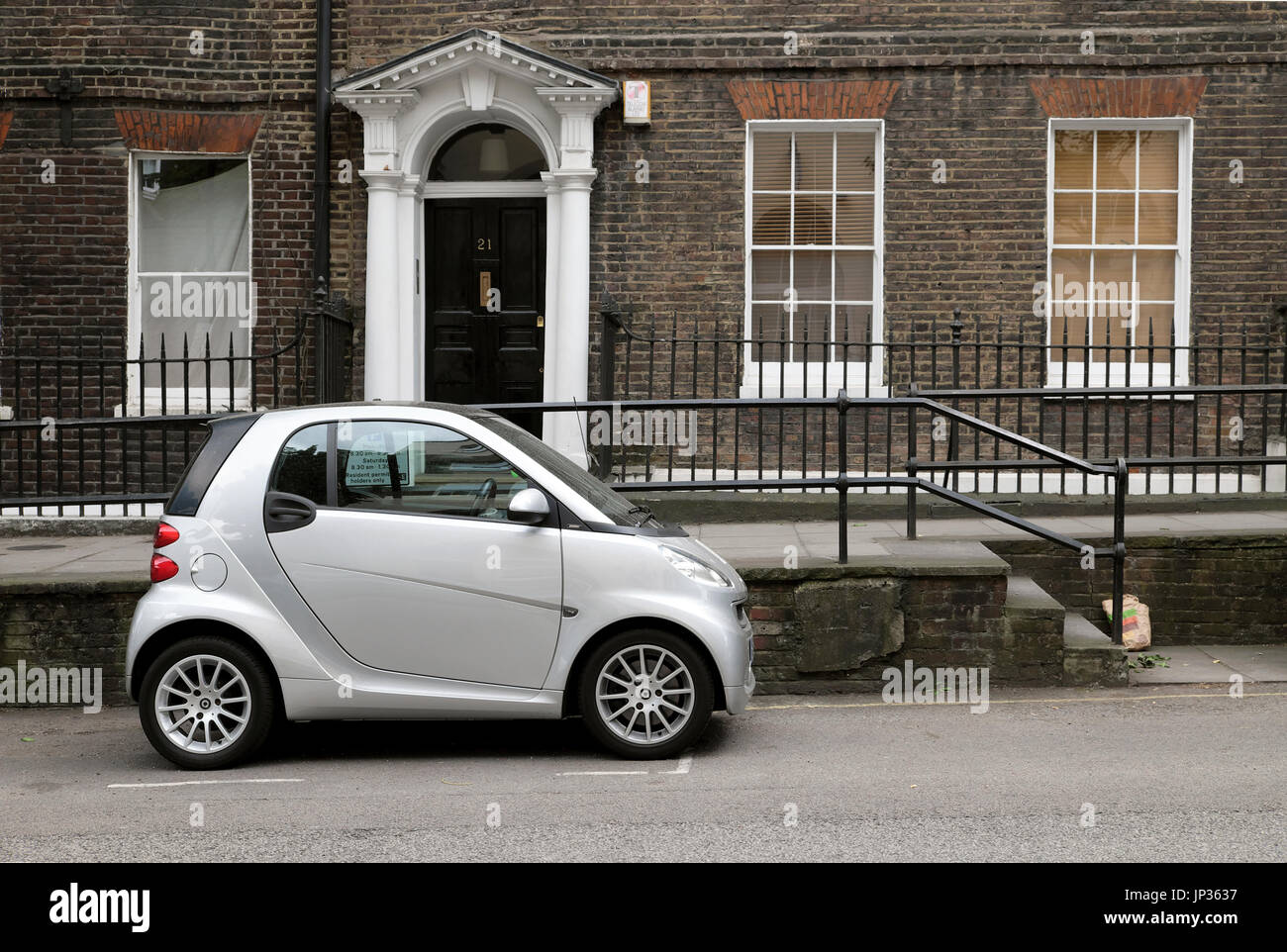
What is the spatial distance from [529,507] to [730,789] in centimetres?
148

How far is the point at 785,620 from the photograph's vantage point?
760cm

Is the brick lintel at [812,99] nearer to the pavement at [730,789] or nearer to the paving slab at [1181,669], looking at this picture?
the paving slab at [1181,669]

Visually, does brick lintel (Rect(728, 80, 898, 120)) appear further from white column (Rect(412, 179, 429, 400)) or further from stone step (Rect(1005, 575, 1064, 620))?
stone step (Rect(1005, 575, 1064, 620))

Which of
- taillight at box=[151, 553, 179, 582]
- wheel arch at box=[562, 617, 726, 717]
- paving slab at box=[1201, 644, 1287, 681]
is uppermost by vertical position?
taillight at box=[151, 553, 179, 582]

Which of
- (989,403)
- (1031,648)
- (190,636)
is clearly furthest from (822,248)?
(190,636)

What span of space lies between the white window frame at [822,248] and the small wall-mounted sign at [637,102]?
87 centimetres

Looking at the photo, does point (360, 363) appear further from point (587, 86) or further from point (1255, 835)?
point (1255, 835)

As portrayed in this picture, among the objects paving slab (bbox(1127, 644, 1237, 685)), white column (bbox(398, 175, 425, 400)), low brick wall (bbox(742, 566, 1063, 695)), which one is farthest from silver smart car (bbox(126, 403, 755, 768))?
white column (bbox(398, 175, 425, 400))

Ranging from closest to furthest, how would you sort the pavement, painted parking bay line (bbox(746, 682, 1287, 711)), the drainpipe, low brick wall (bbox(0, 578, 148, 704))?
1. the pavement
2. painted parking bay line (bbox(746, 682, 1287, 711))
3. low brick wall (bbox(0, 578, 148, 704))
4. the drainpipe

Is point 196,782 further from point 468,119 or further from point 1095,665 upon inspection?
point 468,119

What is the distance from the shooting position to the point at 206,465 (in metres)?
6.35

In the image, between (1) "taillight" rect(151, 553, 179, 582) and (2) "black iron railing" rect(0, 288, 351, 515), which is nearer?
(1) "taillight" rect(151, 553, 179, 582)

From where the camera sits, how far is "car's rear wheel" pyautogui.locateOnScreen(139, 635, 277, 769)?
6.15 m

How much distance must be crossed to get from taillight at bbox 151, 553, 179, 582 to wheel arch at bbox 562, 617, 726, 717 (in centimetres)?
180
